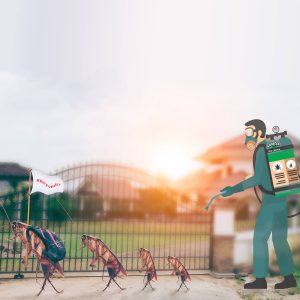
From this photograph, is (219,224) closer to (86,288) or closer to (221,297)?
(221,297)

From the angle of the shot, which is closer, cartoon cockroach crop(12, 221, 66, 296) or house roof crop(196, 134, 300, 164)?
cartoon cockroach crop(12, 221, 66, 296)

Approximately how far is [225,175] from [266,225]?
3634 mm

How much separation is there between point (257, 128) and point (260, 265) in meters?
2.76

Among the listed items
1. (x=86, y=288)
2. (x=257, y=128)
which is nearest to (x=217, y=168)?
(x=257, y=128)

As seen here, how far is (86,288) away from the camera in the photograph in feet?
25.8

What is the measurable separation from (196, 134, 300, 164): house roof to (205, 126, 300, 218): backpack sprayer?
1249 mm

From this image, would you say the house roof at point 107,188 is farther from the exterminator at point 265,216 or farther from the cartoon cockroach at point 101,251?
the exterminator at point 265,216

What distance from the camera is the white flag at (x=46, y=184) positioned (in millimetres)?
7859

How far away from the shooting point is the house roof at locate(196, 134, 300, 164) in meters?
9.66

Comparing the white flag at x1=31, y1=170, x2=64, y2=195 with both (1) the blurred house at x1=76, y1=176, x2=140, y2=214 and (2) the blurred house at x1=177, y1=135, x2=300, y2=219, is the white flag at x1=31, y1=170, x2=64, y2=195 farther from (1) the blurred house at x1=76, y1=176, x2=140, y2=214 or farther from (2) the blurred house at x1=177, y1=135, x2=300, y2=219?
(2) the blurred house at x1=177, y1=135, x2=300, y2=219

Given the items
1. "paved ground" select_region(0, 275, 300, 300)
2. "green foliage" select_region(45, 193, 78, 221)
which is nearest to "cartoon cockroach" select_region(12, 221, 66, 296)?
"paved ground" select_region(0, 275, 300, 300)

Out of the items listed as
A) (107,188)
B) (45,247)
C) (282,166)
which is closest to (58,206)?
(107,188)

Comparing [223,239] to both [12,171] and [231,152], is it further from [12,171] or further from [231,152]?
[12,171]

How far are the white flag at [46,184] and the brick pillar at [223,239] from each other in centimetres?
355
